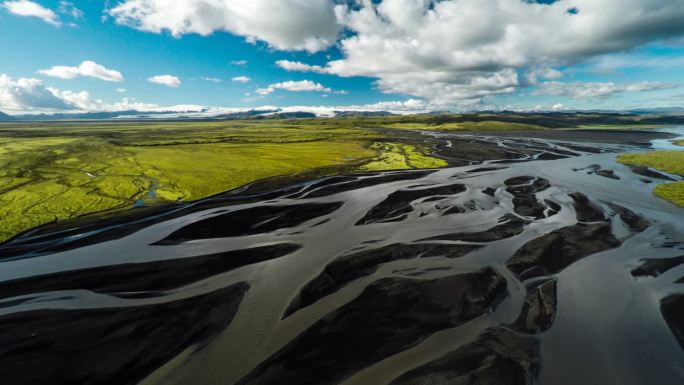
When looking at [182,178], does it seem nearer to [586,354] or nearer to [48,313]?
[48,313]

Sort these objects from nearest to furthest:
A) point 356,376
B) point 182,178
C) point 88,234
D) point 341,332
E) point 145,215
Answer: point 356,376 < point 341,332 < point 88,234 < point 145,215 < point 182,178

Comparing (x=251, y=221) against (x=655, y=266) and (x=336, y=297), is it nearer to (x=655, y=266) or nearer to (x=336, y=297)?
(x=336, y=297)

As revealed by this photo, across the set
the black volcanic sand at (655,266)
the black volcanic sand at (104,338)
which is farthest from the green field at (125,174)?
the black volcanic sand at (655,266)

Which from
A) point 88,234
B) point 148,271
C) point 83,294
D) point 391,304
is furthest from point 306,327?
point 88,234

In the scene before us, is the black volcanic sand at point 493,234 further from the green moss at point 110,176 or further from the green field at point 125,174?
the green moss at point 110,176

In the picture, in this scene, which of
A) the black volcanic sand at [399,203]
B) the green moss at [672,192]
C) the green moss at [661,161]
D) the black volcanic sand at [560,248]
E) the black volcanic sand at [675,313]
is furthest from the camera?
the green moss at [661,161]

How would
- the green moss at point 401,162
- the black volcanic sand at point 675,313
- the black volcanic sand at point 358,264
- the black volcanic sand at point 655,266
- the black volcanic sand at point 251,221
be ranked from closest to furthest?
1. the black volcanic sand at point 675,313
2. the black volcanic sand at point 358,264
3. the black volcanic sand at point 655,266
4. the black volcanic sand at point 251,221
5. the green moss at point 401,162
